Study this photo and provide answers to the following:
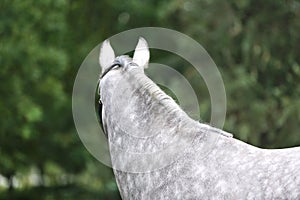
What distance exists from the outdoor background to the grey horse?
19.6 feet

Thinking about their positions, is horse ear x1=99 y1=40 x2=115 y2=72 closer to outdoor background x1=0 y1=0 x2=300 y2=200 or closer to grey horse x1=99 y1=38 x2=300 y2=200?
grey horse x1=99 y1=38 x2=300 y2=200

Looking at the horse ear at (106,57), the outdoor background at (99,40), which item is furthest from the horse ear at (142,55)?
the outdoor background at (99,40)

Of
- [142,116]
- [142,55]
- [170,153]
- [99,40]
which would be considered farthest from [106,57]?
[99,40]

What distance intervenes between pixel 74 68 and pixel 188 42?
9.89ft

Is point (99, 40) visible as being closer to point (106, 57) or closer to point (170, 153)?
point (106, 57)

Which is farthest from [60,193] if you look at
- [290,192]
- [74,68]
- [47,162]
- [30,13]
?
[290,192]

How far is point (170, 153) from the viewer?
12.4 feet

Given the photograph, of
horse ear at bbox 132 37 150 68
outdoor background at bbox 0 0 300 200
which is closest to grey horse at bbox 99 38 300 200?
horse ear at bbox 132 37 150 68

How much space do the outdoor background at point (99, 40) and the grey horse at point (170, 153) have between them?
19.6 ft

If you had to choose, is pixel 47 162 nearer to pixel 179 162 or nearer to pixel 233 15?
pixel 233 15

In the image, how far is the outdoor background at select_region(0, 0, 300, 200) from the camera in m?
11.2

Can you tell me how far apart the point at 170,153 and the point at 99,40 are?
31.2 ft

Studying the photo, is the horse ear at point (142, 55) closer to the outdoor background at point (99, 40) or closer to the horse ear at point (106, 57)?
the horse ear at point (106, 57)

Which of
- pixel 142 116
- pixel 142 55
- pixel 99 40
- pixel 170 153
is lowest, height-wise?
pixel 170 153
